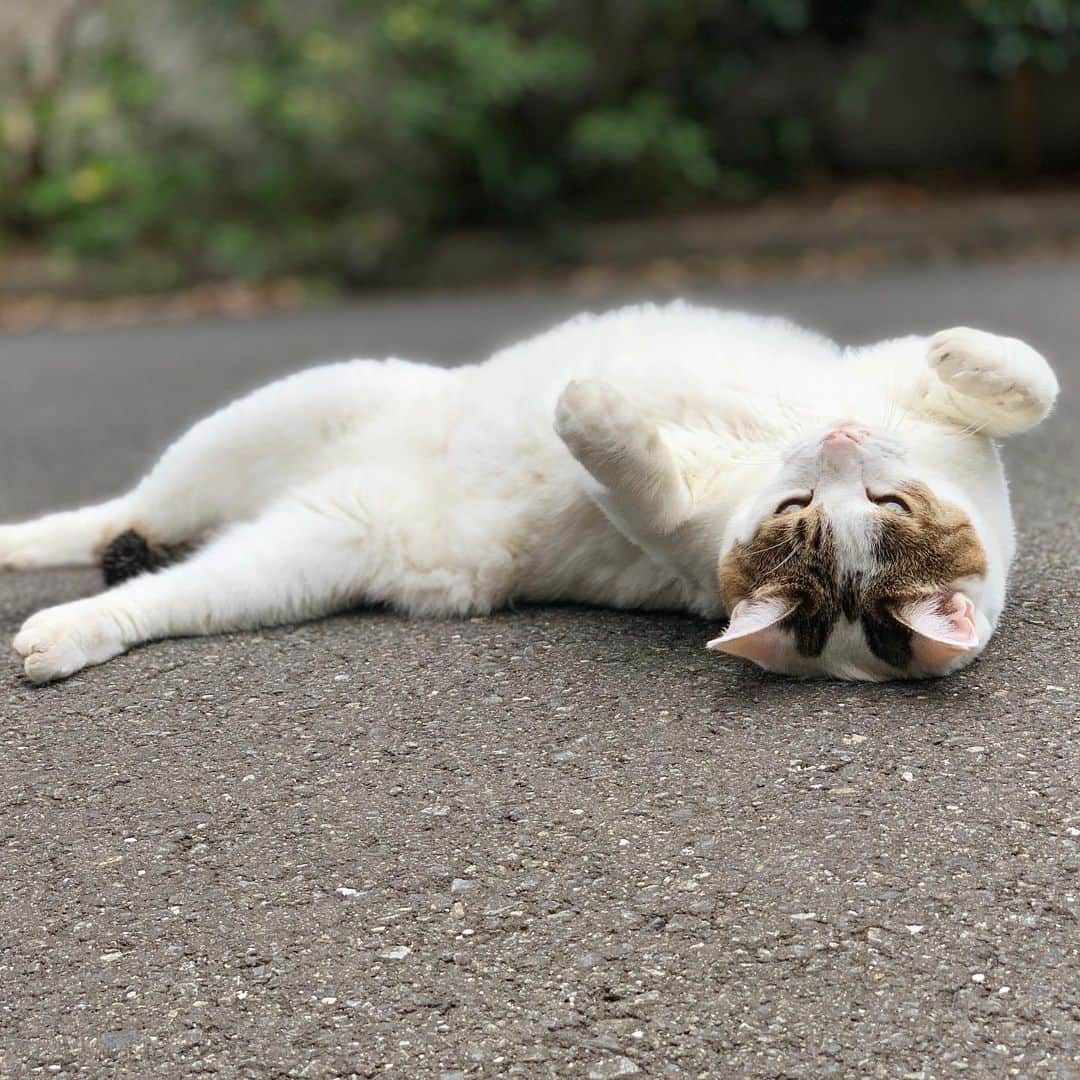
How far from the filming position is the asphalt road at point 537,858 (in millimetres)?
1771

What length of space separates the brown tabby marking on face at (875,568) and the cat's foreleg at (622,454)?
23cm

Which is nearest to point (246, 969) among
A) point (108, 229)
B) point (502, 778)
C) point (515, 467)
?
point (502, 778)

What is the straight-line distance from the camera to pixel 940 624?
2400mm

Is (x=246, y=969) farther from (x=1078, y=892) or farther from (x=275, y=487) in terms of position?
(x=275, y=487)

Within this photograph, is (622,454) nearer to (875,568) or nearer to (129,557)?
(875,568)

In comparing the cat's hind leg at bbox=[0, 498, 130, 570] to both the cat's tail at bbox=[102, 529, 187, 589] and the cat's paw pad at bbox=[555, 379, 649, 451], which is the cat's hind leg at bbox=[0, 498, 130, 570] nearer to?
the cat's tail at bbox=[102, 529, 187, 589]

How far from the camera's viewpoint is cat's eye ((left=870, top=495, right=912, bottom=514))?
98.0 inches

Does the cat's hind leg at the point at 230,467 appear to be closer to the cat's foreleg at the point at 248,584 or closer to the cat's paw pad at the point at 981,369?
the cat's foreleg at the point at 248,584

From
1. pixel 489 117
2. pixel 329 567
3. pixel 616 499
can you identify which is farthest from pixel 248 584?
pixel 489 117

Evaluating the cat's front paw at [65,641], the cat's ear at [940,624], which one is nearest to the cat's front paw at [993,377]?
the cat's ear at [940,624]

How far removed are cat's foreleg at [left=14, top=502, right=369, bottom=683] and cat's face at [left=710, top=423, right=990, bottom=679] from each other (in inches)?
40.7

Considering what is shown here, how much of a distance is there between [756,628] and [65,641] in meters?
1.50

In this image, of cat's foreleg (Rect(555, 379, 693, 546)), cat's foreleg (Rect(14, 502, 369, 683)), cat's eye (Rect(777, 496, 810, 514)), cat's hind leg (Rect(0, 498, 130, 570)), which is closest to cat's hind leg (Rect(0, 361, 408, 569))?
cat's hind leg (Rect(0, 498, 130, 570))

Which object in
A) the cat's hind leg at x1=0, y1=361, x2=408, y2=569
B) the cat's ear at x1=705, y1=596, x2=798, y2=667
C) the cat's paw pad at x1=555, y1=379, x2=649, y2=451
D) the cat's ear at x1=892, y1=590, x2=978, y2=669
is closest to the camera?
the cat's ear at x1=892, y1=590, x2=978, y2=669
